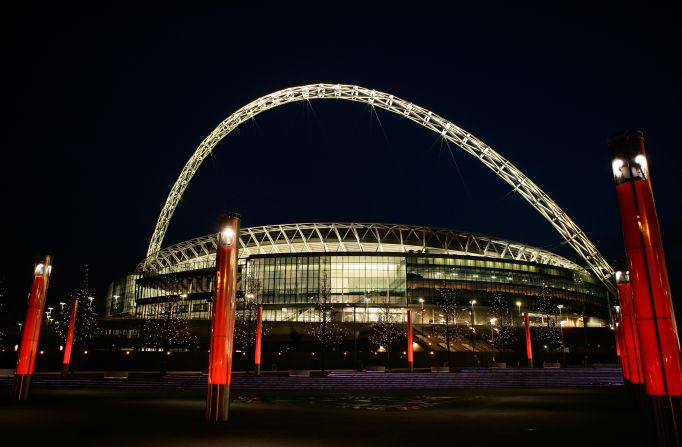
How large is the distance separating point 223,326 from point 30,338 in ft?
41.8

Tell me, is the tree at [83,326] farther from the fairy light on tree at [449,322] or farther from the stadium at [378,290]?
the fairy light on tree at [449,322]

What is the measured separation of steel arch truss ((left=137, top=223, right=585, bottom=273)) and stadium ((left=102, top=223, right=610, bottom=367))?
0.23 metres

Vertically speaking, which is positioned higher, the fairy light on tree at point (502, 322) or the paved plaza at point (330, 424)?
the fairy light on tree at point (502, 322)

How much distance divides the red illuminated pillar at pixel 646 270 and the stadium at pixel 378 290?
57.6 m

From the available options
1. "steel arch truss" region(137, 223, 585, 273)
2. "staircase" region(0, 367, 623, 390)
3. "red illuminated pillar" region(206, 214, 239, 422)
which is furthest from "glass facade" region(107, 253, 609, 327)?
"red illuminated pillar" region(206, 214, 239, 422)

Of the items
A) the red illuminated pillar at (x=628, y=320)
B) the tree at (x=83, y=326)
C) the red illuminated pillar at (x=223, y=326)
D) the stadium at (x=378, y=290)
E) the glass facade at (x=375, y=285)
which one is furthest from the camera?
the glass facade at (x=375, y=285)

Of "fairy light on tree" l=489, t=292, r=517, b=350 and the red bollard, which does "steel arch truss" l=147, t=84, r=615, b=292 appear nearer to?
"fairy light on tree" l=489, t=292, r=517, b=350

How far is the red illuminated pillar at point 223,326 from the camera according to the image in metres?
15.4

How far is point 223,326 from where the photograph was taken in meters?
15.8

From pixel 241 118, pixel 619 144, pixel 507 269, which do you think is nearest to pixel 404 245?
pixel 507 269

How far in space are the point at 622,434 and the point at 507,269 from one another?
82.0 meters

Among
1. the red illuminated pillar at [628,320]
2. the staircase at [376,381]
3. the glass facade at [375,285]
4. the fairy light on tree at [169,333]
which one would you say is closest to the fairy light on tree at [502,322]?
the glass facade at [375,285]

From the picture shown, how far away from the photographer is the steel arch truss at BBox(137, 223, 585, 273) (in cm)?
9506

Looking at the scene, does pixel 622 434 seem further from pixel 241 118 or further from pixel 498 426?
pixel 241 118
